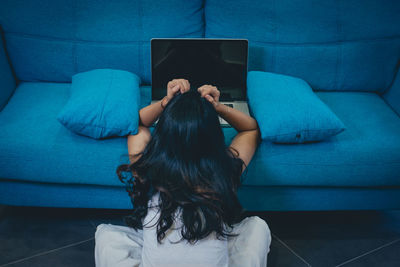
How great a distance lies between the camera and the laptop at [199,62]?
1.65 metres

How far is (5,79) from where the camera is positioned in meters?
1.69

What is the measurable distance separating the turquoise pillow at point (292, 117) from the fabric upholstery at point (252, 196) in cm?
24

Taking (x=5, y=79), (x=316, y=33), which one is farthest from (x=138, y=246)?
(x=316, y=33)

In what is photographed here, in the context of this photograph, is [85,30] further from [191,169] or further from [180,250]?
[180,250]

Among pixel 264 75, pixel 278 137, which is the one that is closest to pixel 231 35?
pixel 264 75

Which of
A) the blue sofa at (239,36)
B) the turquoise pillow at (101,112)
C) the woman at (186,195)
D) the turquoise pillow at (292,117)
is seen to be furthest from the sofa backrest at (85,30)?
the woman at (186,195)

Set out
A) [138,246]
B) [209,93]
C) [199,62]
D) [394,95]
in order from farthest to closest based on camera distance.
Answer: [394,95]
[199,62]
[209,93]
[138,246]

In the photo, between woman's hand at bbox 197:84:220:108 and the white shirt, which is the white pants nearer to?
the white shirt

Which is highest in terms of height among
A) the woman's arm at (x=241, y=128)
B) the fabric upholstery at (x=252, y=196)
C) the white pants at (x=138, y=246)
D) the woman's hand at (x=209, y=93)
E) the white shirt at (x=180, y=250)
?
the woman's hand at (x=209, y=93)

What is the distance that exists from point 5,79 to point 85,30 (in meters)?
0.44

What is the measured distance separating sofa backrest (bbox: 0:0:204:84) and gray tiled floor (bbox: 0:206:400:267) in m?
0.73

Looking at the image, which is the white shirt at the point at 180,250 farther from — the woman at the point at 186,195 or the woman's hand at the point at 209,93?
the woman's hand at the point at 209,93

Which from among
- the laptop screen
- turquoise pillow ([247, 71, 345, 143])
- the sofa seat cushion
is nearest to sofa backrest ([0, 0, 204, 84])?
the laptop screen

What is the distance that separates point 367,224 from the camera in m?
1.66
